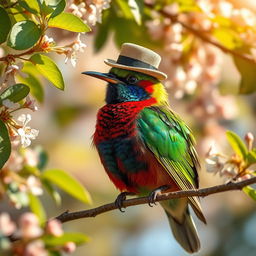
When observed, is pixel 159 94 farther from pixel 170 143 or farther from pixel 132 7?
pixel 132 7

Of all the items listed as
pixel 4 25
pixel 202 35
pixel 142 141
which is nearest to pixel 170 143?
pixel 142 141

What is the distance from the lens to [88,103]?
8422mm

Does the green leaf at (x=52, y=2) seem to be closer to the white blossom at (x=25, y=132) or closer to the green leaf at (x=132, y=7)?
the white blossom at (x=25, y=132)

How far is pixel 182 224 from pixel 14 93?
6.76ft

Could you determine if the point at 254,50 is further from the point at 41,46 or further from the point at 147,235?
the point at 147,235

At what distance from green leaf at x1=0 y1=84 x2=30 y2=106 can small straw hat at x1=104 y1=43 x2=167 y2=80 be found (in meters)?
0.71

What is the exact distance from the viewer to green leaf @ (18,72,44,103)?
3529 mm

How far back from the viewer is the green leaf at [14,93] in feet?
9.17

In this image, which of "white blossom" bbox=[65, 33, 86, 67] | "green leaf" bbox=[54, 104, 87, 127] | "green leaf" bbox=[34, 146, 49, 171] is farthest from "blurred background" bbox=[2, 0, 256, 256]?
"white blossom" bbox=[65, 33, 86, 67]

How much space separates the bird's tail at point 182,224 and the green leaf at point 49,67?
177 centimetres

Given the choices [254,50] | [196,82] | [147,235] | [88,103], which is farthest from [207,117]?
[147,235]

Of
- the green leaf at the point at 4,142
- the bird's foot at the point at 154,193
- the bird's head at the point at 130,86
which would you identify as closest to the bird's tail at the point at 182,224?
the bird's foot at the point at 154,193

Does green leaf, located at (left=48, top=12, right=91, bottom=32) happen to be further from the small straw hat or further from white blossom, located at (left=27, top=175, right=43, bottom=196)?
white blossom, located at (left=27, top=175, right=43, bottom=196)

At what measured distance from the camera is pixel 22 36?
9.16 ft
